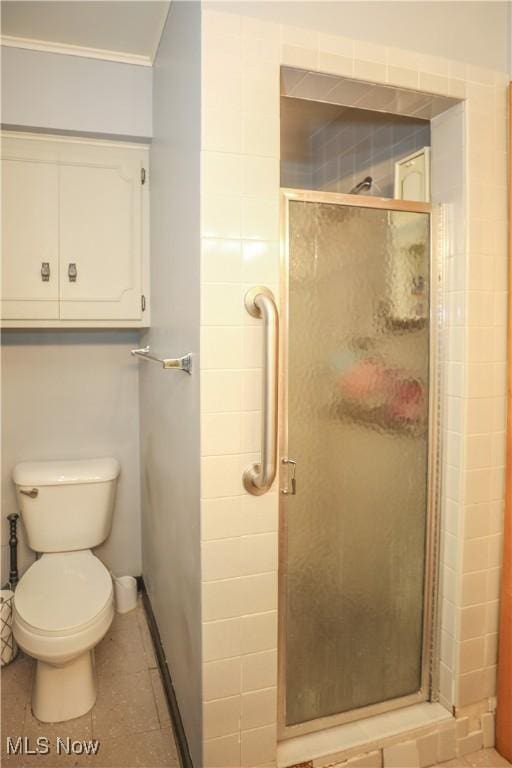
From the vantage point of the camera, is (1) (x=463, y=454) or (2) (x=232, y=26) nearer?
(2) (x=232, y=26)

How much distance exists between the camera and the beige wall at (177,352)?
142 centimetres

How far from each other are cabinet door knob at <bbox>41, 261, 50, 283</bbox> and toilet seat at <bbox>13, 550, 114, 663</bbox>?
1.14 m

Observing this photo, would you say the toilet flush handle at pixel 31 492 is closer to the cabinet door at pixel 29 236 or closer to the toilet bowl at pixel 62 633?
the toilet bowl at pixel 62 633


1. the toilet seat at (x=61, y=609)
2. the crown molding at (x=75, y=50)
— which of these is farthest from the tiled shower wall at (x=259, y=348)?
the crown molding at (x=75, y=50)

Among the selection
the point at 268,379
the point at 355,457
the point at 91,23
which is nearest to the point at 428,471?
the point at 355,457

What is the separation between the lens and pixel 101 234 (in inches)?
84.1

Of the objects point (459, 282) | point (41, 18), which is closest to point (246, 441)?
point (459, 282)

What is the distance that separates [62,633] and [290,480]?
0.91 m

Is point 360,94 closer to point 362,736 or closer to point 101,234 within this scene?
point 101,234

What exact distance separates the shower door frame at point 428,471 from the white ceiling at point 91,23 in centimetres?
93

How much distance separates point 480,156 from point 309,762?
1852 mm

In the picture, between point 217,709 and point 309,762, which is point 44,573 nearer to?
point 217,709

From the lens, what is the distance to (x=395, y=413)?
1.63 meters

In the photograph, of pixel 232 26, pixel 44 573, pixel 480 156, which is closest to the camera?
pixel 232 26
